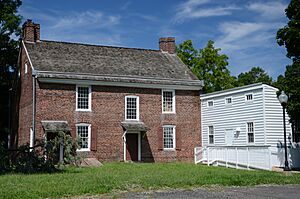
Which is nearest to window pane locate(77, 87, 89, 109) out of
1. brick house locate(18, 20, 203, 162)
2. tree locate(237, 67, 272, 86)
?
brick house locate(18, 20, 203, 162)

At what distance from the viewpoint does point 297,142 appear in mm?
→ 25531

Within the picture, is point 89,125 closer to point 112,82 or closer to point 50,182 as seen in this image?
point 112,82

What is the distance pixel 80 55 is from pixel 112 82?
3930mm

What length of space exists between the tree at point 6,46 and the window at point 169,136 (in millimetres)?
14265

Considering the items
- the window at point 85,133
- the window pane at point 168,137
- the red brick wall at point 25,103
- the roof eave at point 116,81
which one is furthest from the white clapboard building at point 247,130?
the red brick wall at point 25,103

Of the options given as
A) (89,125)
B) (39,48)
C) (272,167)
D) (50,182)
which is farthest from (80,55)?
(50,182)

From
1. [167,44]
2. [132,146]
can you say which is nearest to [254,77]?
[167,44]

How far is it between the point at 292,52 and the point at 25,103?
59.8ft

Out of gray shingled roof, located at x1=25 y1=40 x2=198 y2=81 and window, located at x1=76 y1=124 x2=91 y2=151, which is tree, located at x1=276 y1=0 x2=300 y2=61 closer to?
gray shingled roof, located at x1=25 y1=40 x2=198 y2=81

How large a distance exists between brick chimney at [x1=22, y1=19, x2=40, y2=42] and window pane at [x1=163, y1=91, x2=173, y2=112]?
406 inches

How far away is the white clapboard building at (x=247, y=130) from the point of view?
24.8 metres

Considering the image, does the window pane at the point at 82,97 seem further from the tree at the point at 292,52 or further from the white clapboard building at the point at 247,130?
the tree at the point at 292,52

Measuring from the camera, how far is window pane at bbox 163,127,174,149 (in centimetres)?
3098

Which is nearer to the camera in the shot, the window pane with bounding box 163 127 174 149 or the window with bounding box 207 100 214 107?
the window with bounding box 207 100 214 107
